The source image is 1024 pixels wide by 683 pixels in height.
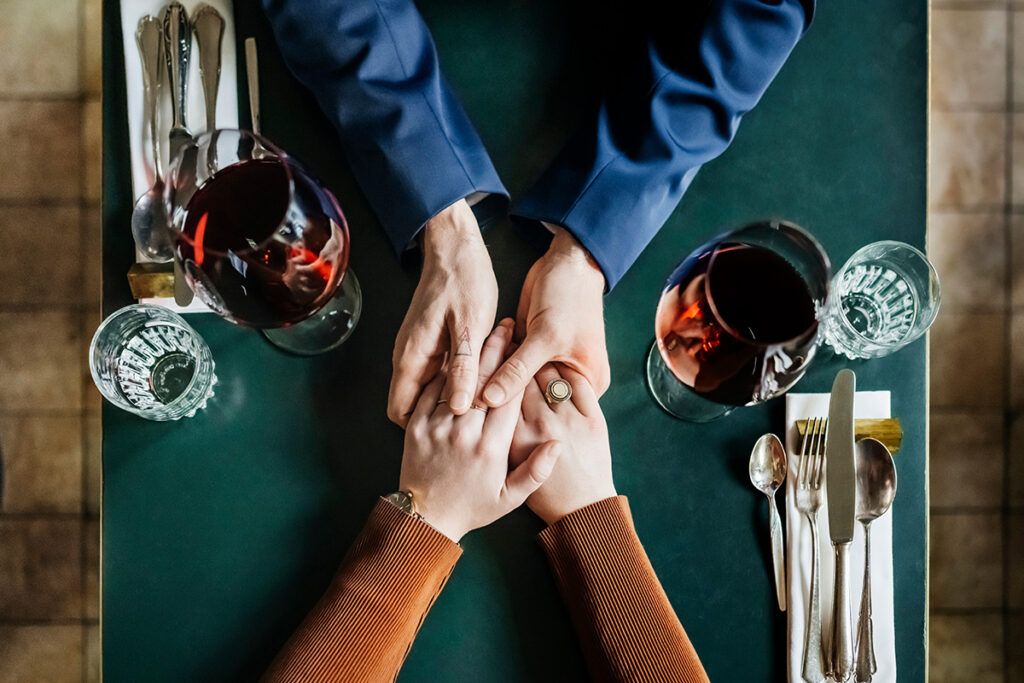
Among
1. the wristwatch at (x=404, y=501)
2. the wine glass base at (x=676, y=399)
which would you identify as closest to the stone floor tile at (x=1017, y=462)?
the wine glass base at (x=676, y=399)

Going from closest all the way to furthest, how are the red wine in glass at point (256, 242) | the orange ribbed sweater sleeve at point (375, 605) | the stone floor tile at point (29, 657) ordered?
the red wine in glass at point (256, 242), the orange ribbed sweater sleeve at point (375, 605), the stone floor tile at point (29, 657)

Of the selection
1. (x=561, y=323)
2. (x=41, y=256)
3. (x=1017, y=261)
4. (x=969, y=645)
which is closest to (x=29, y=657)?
(x=41, y=256)

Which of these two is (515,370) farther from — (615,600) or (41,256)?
(41,256)

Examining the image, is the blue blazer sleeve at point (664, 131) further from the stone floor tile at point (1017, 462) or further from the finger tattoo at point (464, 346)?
the stone floor tile at point (1017, 462)

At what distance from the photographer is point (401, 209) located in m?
0.72

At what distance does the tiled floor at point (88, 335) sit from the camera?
135 centimetres

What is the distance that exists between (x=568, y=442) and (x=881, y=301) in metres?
0.35

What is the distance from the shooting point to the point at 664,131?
0.71 m

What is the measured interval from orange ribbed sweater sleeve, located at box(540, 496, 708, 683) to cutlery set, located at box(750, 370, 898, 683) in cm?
12

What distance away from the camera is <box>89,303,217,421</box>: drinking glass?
71 cm

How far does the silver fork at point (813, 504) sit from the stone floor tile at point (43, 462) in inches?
48.2

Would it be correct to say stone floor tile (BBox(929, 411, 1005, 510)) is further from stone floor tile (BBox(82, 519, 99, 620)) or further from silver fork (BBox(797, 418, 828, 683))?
stone floor tile (BBox(82, 519, 99, 620))

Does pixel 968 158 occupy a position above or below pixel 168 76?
below

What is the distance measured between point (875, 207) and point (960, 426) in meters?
0.83
